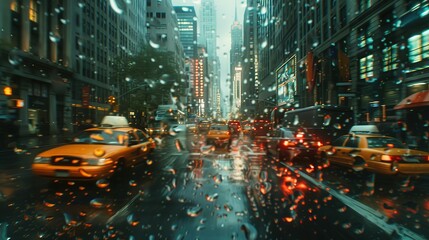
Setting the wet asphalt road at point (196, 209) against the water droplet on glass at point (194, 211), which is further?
the water droplet on glass at point (194, 211)

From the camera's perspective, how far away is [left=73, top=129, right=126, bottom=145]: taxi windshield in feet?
29.1

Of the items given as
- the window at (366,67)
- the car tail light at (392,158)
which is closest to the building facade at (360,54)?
the window at (366,67)

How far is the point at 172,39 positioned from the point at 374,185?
9291cm

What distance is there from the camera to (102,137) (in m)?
9.09

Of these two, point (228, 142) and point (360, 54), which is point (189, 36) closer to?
point (360, 54)

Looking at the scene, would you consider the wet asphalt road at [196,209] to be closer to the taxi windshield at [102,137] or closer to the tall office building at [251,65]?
the taxi windshield at [102,137]

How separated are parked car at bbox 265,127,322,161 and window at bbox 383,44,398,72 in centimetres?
1257

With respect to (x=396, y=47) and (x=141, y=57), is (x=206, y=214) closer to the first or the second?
(x=396, y=47)

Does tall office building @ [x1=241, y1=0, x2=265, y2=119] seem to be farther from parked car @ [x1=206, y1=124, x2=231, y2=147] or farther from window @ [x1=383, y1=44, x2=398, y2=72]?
parked car @ [x1=206, y1=124, x2=231, y2=147]

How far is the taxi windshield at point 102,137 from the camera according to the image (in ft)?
29.1

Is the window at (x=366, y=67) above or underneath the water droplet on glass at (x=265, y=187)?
above

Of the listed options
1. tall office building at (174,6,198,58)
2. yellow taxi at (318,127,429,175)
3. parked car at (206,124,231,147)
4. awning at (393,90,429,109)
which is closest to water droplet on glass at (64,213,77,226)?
yellow taxi at (318,127,429,175)

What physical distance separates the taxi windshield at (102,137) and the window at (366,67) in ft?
70.5

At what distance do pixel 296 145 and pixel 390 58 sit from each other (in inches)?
541
